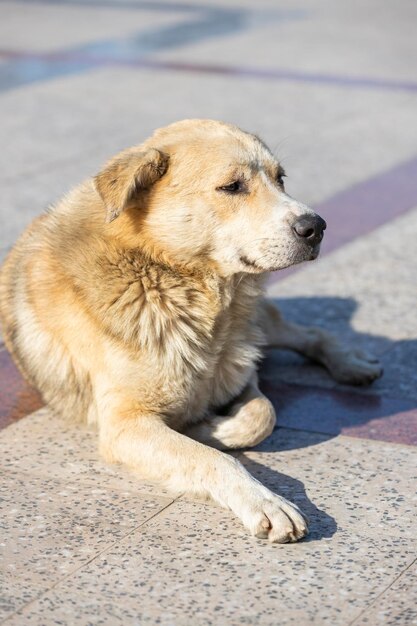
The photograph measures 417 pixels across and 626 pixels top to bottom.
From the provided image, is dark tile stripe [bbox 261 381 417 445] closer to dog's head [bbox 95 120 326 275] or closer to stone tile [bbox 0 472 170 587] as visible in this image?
dog's head [bbox 95 120 326 275]

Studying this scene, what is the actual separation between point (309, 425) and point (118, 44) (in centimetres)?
1055

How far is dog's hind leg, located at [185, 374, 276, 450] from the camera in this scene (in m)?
4.75

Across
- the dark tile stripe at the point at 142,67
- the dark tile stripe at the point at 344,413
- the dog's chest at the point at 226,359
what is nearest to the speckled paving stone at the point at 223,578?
the dog's chest at the point at 226,359

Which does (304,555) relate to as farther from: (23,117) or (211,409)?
(23,117)

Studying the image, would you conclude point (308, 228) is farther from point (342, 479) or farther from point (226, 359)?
point (342, 479)

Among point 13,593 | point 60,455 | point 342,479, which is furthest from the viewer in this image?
point 60,455

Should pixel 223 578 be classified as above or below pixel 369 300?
above

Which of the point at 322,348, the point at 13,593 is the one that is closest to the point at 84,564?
the point at 13,593

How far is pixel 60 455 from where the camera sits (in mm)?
4824

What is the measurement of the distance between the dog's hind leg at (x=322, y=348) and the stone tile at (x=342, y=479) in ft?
2.07

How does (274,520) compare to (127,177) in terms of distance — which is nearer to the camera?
(274,520)

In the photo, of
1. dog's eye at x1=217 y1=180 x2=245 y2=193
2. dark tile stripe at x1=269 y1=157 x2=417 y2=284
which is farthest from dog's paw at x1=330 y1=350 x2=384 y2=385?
dark tile stripe at x1=269 y1=157 x2=417 y2=284

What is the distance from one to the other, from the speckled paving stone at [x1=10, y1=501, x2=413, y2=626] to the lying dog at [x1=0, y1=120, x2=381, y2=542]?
447mm

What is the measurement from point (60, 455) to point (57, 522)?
2.15ft
